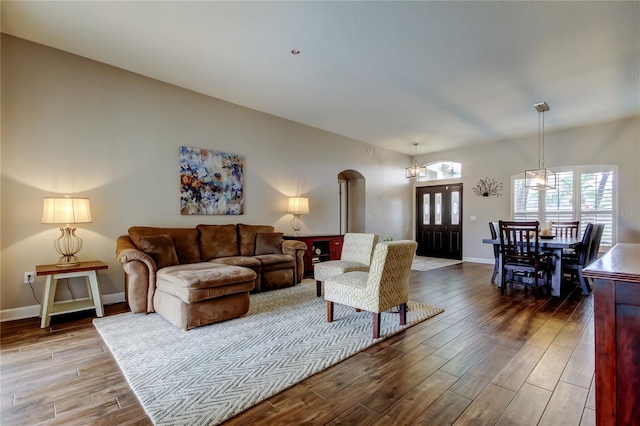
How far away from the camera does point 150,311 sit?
3.31 meters

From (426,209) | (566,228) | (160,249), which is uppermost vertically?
(426,209)

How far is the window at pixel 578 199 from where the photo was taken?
5738mm

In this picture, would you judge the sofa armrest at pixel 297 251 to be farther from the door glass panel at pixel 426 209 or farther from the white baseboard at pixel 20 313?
the door glass panel at pixel 426 209

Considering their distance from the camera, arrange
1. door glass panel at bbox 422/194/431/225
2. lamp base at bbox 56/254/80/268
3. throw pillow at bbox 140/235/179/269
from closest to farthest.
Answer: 1. lamp base at bbox 56/254/80/268
2. throw pillow at bbox 140/235/179/269
3. door glass panel at bbox 422/194/431/225

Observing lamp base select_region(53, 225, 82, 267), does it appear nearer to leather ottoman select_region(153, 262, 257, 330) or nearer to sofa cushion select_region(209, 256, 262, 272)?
leather ottoman select_region(153, 262, 257, 330)

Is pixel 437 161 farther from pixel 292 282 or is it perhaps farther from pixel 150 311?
pixel 150 311

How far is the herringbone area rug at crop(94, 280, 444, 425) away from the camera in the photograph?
5.77 feet

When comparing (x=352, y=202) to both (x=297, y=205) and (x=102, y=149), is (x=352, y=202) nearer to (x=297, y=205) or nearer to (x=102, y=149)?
(x=297, y=205)

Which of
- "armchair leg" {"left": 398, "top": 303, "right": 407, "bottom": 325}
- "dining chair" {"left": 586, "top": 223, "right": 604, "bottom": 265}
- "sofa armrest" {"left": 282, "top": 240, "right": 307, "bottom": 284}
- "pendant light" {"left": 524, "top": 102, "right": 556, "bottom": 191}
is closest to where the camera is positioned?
"armchair leg" {"left": 398, "top": 303, "right": 407, "bottom": 325}

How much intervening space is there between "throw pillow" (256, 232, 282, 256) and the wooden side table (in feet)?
6.62

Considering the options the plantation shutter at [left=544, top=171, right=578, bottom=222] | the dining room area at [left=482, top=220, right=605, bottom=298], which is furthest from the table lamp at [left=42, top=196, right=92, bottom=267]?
the plantation shutter at [left=544, top=171, right=578, bottom=222]

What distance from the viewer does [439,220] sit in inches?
324

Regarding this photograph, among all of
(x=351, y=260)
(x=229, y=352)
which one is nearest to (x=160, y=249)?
(x=229, y=352)

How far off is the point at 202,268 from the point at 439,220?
6.75m
